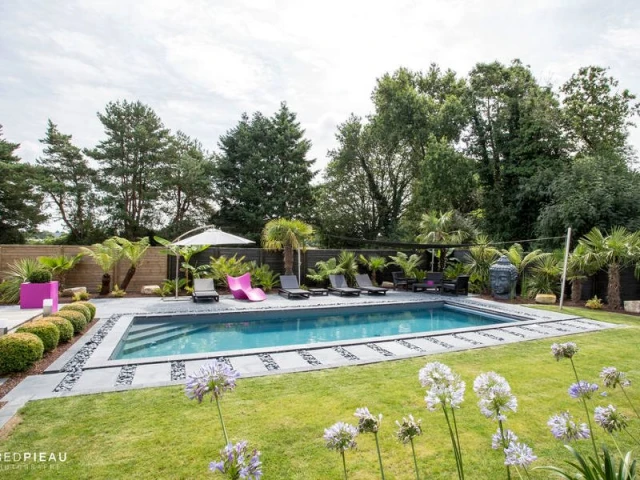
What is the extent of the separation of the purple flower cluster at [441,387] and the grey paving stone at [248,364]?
4005 millimetres

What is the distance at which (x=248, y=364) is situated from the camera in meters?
5.62

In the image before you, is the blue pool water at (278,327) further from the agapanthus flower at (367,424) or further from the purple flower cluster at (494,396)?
the purple flower cluster at (494,396)

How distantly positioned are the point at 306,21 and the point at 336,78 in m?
6.38

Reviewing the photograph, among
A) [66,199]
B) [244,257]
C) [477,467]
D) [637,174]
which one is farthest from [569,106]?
[66,199]

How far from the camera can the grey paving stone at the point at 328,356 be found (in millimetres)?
5738

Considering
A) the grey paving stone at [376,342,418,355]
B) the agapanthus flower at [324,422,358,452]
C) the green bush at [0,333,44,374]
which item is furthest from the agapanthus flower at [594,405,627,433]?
the green bush at [0,333,44,374]

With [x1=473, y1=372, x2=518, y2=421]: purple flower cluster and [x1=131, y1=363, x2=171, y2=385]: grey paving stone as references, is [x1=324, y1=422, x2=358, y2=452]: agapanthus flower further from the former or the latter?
[x1=131, y1=363, x2=171, y2=385]: grey paving stone

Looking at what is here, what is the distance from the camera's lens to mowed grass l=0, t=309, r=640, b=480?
290 centimetres

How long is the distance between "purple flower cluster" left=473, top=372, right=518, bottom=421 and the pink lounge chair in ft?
36.6

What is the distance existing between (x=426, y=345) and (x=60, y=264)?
11439mm

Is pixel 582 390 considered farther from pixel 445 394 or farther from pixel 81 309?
pixel 81 309

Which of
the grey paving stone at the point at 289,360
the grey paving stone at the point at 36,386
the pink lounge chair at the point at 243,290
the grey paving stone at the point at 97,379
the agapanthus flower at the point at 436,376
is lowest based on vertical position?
the grey paving stone at the point at 289,360

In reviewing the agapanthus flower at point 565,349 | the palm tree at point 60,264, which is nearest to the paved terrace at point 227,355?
the palm tree at point 60,264

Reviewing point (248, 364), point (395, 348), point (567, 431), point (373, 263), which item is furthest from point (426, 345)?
point (373, 263)
